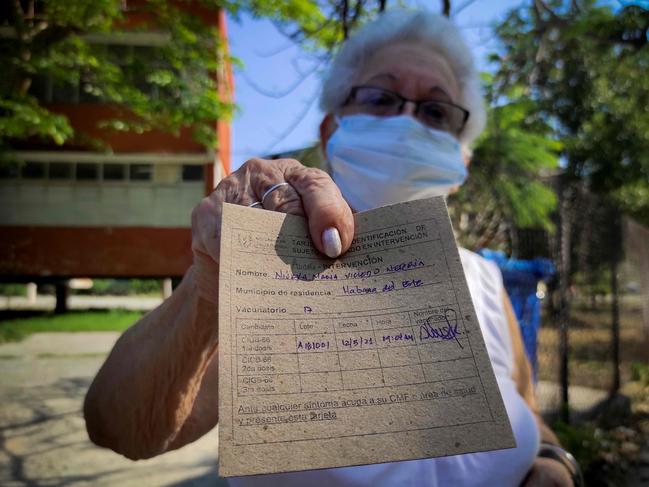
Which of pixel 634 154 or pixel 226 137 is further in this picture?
pixel 226 137

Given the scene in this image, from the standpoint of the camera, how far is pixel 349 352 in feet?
2.23

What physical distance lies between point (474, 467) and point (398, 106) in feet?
3.80

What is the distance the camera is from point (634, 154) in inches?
489

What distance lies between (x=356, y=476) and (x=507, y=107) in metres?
4.31

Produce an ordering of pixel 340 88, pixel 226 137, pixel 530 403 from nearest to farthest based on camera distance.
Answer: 1. pixel 530 403
2. pixel 340 88
3. pixel 226 137

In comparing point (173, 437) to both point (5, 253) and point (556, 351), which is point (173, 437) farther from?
point (5, 253)

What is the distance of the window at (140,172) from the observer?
493 inches

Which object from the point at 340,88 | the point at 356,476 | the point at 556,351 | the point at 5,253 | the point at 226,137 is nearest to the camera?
the point at 356,476

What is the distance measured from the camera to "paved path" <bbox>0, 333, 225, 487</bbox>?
360cm

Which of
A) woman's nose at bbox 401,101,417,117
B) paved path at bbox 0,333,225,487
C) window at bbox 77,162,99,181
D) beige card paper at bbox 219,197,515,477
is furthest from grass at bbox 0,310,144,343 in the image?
beige card paper at bbox 219,197,515,477

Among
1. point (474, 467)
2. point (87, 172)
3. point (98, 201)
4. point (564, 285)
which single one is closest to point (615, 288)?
point (564, 285)

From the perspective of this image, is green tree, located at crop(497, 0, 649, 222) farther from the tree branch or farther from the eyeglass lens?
the eyeglass lens

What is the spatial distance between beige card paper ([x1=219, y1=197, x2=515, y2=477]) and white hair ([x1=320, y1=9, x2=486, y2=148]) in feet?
3.57

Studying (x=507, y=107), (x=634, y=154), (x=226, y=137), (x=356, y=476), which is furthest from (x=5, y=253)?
(x=634, y=154)
